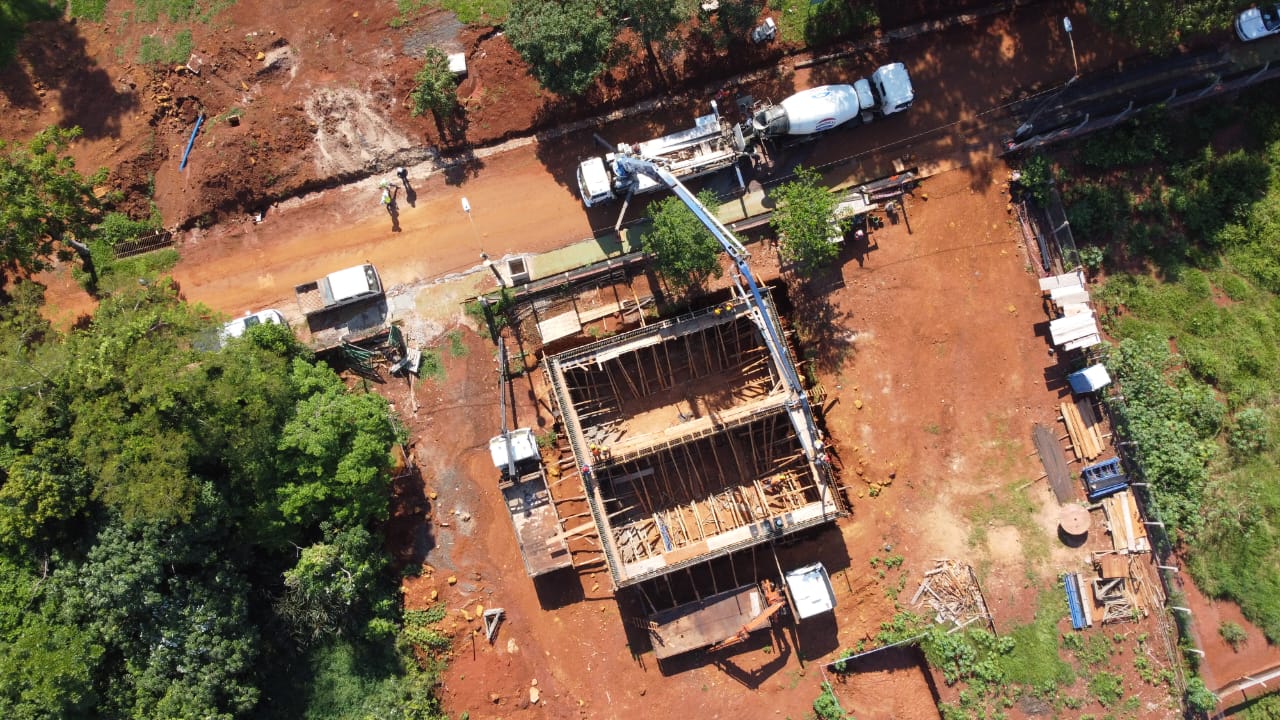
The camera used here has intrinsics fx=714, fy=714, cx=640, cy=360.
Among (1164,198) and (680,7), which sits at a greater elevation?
(680,7)

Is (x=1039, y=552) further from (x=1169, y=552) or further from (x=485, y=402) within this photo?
(x=485, y=402)

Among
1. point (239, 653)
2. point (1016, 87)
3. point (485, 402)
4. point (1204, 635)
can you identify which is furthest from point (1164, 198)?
point (239, 653)

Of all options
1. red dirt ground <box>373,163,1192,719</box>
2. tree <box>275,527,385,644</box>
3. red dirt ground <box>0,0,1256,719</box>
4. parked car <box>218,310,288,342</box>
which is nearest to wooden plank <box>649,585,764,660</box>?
red dirt ground <box>373,163,1192,719</box>

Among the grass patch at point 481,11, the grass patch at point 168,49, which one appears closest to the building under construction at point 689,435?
the grass patch at point 481,11

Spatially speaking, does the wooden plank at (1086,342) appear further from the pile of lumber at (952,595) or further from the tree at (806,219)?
the tree at (806,219)

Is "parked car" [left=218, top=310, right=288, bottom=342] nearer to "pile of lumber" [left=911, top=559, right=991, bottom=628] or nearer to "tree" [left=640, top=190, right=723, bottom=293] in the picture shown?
"tree" [left=640, top=190, right=723, bottom=293]

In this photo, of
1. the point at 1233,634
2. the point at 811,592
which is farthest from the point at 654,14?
the point at 1233,634

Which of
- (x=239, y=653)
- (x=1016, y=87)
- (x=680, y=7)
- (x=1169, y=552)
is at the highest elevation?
(x=680, y=7)

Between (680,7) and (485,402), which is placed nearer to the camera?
(680,7)
